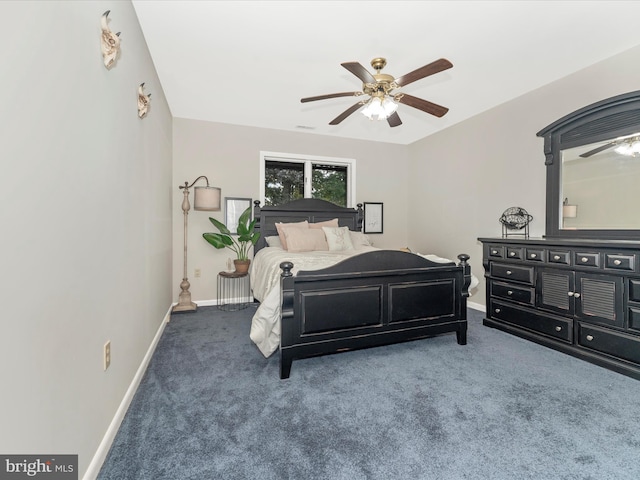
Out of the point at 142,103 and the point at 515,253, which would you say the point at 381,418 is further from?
the point at 142,103

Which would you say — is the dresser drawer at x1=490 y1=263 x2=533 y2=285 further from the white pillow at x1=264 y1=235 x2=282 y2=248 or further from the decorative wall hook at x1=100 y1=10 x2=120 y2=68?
the decorative wall hook at x1=100 y1=10 x2=120 y2=68

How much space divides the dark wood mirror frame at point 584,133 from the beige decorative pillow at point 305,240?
103 inches

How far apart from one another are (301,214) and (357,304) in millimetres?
2515

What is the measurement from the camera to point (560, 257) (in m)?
2.81

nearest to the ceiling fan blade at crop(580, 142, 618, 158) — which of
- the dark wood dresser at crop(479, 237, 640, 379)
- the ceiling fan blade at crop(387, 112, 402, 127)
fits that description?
the dark wood dresser at crop(479, 237, 640, 379)

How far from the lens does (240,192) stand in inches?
183

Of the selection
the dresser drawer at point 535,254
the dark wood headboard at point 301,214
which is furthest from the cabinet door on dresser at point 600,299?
the dark wood headboard at point 301,214

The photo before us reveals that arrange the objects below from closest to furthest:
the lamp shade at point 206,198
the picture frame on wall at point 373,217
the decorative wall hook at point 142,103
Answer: the decorative wall hook at point 142,103 → the lamp shade at point 206,198 → the picture frame on wall at point 373,217

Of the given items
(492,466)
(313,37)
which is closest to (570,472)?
(492,466)

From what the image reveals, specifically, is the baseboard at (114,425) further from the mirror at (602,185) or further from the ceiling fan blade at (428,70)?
the mirror at (602,185)

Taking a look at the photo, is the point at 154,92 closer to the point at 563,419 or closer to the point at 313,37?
the point at 313,37

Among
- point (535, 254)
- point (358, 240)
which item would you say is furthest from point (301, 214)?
point (535, 254)

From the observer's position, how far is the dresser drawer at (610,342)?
2.31 m

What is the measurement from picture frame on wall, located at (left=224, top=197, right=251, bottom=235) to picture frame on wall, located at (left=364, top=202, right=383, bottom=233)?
7.04 feet
